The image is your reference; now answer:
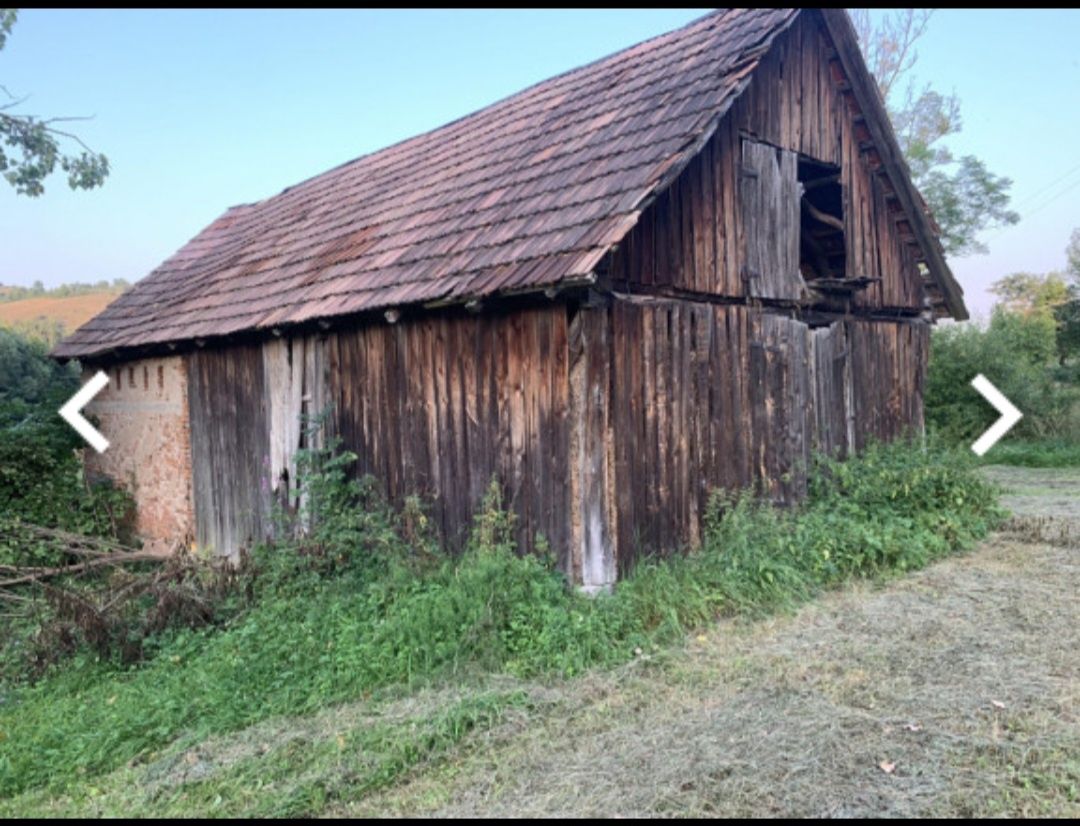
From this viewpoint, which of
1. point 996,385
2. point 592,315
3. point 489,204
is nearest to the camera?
point 592,315

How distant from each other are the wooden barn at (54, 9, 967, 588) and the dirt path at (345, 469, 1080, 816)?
1.54 metres

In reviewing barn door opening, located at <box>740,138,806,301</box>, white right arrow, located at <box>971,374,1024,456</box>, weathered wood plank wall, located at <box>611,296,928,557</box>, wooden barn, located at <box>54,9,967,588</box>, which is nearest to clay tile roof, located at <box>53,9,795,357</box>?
wooden barn, located at <box>54,9,967,588</box>

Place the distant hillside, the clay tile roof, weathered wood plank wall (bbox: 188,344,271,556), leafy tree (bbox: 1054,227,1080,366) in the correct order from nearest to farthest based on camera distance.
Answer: the clay tile roof, weathered wood plank wall (bbox: 188,344,271,556), leafy tree (bbox: 1054,227,1080,366), the distant hillside

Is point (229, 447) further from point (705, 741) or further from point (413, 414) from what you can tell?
point (705, 741)

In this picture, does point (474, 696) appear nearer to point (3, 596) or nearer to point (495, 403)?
point (495, 403)

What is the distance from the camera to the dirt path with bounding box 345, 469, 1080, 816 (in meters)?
3.35

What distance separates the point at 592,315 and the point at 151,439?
8007mm

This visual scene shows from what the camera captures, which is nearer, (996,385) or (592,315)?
(592,315)

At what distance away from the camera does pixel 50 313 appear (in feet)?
121

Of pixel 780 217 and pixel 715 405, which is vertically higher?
pixel 780 217

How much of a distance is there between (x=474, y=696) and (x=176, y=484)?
7.64 meters

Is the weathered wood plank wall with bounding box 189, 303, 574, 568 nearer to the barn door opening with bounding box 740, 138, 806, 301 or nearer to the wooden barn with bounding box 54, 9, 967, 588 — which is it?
the wooden barn with bounding box 54, 9, 967, 588

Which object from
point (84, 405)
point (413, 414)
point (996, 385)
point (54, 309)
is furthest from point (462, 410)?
point (54, 309)

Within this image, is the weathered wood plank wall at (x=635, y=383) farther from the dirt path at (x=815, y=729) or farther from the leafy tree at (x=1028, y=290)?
the leafy tree at (x=1028, y=290)
